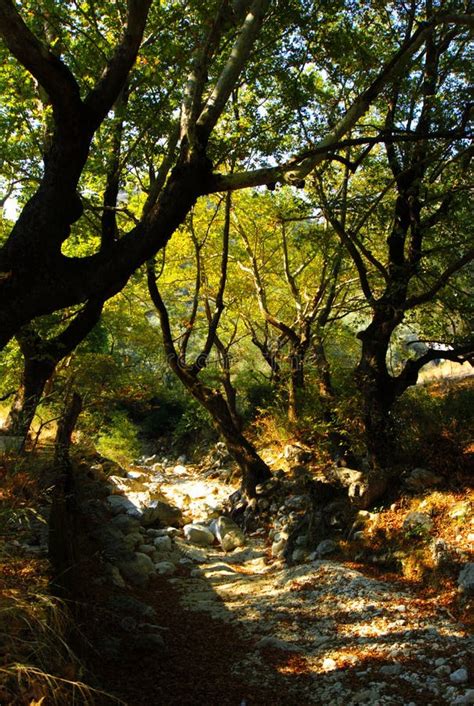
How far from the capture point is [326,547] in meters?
7.32

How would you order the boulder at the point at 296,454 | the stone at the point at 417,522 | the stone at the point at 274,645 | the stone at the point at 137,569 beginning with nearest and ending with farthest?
the stone at the point at 274,645
the stone at the point at 417,522
the stone at the point at 137,569
the boulder at the point at 296,454

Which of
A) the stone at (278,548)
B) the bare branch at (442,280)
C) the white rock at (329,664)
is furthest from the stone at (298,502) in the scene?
the white rock at (329,664)

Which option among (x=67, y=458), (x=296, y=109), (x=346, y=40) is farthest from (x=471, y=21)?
(x=67, y=458)

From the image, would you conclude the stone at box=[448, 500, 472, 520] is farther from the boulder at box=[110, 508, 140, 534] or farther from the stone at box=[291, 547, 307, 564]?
the boulder at box=[110, 508, 140, 534]

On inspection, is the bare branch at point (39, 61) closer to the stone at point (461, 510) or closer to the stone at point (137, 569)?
the stone at point (137, 569)

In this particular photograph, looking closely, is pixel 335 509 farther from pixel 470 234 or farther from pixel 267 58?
pixel 267 58

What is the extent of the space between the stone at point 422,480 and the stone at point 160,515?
192 inches

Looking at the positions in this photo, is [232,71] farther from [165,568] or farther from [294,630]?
[165,568]

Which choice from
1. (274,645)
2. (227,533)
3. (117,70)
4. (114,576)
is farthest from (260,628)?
(117,70)

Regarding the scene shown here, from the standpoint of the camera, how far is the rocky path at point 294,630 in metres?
3.97

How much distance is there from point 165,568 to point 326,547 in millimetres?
2386

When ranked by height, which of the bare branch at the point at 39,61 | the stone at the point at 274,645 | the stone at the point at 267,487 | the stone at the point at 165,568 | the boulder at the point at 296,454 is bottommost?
the stone at the point at 274,645

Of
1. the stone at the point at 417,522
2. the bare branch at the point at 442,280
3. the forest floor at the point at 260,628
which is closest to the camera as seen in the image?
the forest floor at the point at 260,628

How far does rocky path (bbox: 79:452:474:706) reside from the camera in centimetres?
397
